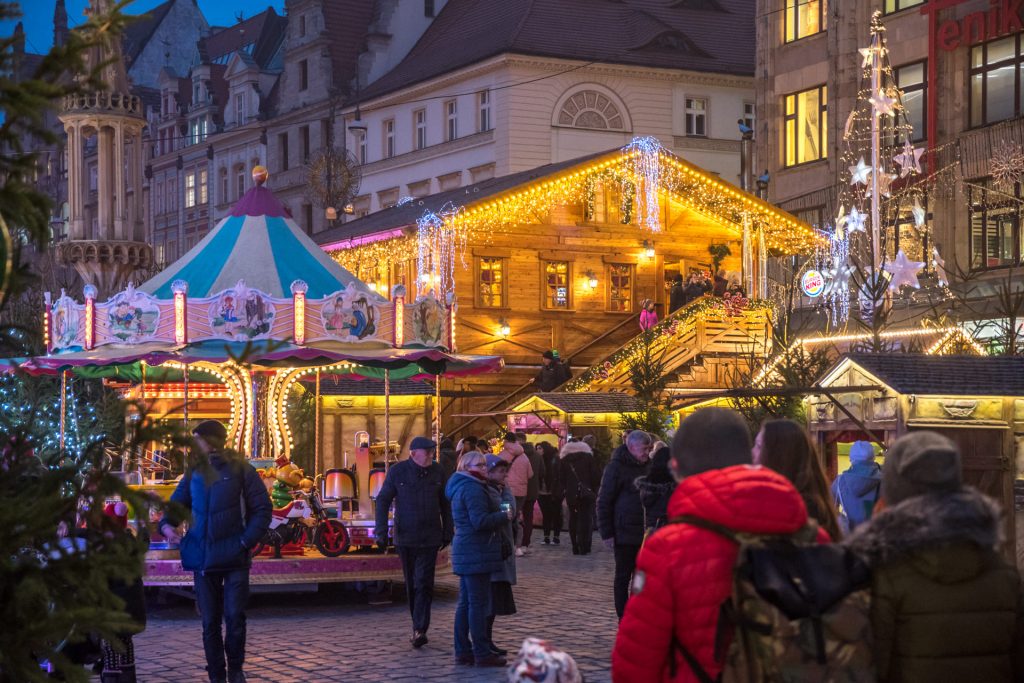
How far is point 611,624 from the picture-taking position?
49.5 feet

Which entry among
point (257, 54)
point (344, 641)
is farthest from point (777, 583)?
point (257, 54)

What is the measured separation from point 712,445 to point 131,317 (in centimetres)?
1485

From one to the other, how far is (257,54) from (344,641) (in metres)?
57.9

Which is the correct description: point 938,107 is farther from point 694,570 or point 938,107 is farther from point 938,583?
point 694,570

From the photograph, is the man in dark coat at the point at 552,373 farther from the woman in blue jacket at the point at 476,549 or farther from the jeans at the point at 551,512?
the woman in blue jacket at the point at 476,549

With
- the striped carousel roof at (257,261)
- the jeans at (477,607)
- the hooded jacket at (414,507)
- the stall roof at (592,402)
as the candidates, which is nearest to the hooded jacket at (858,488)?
the jeans at (477,607)

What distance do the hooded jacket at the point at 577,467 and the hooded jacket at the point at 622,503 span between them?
10.9 meters

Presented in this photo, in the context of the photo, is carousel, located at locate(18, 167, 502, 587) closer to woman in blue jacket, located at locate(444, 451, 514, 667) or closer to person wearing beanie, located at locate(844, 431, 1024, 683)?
woman in blue jacket, located at locate(444, 451, 514, 667)

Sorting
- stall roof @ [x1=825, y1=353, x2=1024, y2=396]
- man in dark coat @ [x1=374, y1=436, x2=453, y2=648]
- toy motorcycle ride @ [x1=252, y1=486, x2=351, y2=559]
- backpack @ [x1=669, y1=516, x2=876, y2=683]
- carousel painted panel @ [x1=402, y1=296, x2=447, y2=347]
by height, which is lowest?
toy motorcycle ride @ [x1=252, y1=486, x2=351, y2=559]

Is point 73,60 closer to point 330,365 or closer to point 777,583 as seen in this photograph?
point 777,583

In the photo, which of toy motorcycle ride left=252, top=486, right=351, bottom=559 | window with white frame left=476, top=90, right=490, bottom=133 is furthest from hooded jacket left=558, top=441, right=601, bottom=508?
window with white frame left=476, top=90, right=490, bottom=133

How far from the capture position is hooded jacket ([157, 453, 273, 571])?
11.4 metres

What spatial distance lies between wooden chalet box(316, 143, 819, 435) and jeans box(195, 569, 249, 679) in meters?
24.9

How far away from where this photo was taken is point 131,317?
777 inches
